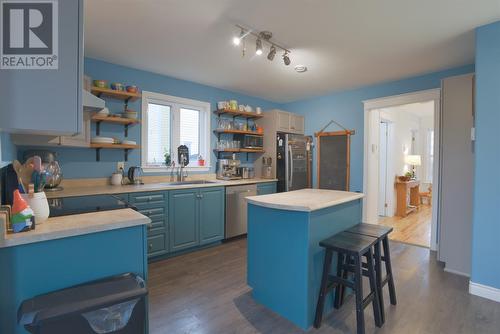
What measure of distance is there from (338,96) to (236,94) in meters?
1.85

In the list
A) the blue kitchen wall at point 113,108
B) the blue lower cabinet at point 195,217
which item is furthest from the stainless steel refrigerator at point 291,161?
the blue kitchen wall at point 113,108

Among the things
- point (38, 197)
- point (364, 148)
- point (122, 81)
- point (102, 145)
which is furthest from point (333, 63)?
point (38, 197)

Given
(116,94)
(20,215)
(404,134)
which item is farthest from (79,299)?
(404,134)

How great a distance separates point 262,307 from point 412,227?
12.4ft

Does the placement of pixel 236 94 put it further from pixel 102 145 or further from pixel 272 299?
pixel 272 299

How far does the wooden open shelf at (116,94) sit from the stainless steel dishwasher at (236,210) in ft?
5.72

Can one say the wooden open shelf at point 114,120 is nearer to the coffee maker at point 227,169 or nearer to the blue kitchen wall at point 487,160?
the coffee maker at point 227,169

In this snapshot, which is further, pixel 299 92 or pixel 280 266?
pixel 299 92

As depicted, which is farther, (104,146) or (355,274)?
(104,146)

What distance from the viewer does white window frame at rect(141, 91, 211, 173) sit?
3.46 metres

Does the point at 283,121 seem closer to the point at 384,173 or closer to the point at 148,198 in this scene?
the point at 384,173

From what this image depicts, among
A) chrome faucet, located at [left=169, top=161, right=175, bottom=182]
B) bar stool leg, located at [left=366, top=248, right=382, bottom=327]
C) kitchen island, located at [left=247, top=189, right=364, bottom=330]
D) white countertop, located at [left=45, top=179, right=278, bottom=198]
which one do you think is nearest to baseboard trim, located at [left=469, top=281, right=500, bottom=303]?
bar stool leg, located at [left=366, top=248, right=382, bottom=327]

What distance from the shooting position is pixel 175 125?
3.78 meters

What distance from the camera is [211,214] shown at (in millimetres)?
3430
